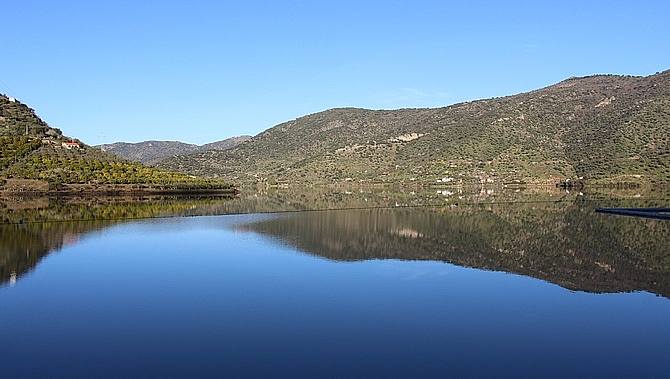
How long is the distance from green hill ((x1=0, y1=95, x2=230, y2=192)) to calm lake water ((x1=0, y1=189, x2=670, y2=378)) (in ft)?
137

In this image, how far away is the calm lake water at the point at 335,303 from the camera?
1261 centimetres

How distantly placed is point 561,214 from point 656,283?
29.8 m

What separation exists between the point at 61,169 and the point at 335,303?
231ft

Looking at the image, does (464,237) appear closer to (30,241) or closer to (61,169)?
(30,241)

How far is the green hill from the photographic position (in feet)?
250

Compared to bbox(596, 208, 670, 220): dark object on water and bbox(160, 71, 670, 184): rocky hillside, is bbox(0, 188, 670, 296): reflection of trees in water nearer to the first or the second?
bbox(596, 208, 670, 220): dark object on water

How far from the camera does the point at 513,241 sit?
111 ft

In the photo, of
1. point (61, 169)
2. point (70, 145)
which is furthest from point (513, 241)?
point (70, 145)

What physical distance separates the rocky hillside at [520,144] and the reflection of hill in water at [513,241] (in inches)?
2760

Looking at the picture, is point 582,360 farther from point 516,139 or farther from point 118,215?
point 516,139

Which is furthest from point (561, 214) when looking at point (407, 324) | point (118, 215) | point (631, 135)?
point (631, 135)

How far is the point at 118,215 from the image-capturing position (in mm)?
49875

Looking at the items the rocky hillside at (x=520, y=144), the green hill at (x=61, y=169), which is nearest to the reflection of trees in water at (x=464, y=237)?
the green hill at (x=61, y=169)

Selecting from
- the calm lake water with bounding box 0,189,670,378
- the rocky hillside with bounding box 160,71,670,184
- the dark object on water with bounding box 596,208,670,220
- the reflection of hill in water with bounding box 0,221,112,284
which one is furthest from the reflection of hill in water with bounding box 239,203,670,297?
the rocky hillside with bounding box 160,71,670,184
